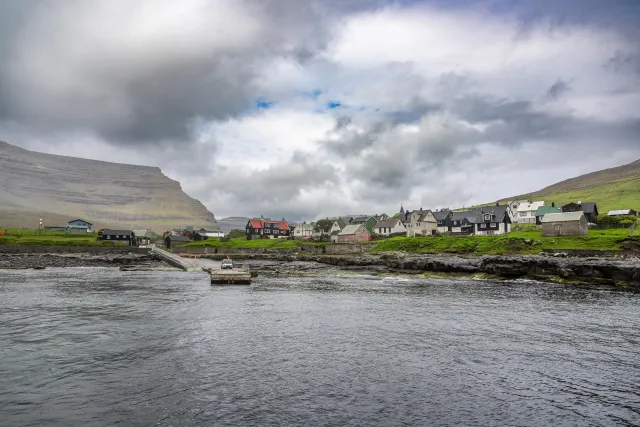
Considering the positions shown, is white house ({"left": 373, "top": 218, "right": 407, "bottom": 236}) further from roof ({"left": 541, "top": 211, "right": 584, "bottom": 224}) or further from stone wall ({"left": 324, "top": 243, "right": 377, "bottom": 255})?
roof ({"left": 541, "top": 211, "right": 584, "bottom": 224})

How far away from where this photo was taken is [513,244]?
312 ft

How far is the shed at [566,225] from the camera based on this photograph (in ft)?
331

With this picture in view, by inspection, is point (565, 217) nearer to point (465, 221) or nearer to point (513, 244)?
point (513, 244)

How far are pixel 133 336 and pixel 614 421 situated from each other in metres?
22.3

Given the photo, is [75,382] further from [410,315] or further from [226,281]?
[226,281]

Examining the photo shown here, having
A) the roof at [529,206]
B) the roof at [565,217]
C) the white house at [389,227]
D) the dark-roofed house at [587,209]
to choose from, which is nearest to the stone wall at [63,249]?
the white house at [389,227]

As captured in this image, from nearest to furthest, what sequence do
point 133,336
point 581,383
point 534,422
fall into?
point 534,422 < point 581,383 < point 133,336

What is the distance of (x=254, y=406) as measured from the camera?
46.2ft

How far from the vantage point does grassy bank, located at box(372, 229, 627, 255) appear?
8469 cm

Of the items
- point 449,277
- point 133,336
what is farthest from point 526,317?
point 449,277

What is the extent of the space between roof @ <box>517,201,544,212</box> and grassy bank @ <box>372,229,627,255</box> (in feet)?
228

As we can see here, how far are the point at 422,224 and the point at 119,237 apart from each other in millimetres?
134064

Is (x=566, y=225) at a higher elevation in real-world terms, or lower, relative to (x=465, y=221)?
lower

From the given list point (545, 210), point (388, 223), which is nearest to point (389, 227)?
point (388, 223)
